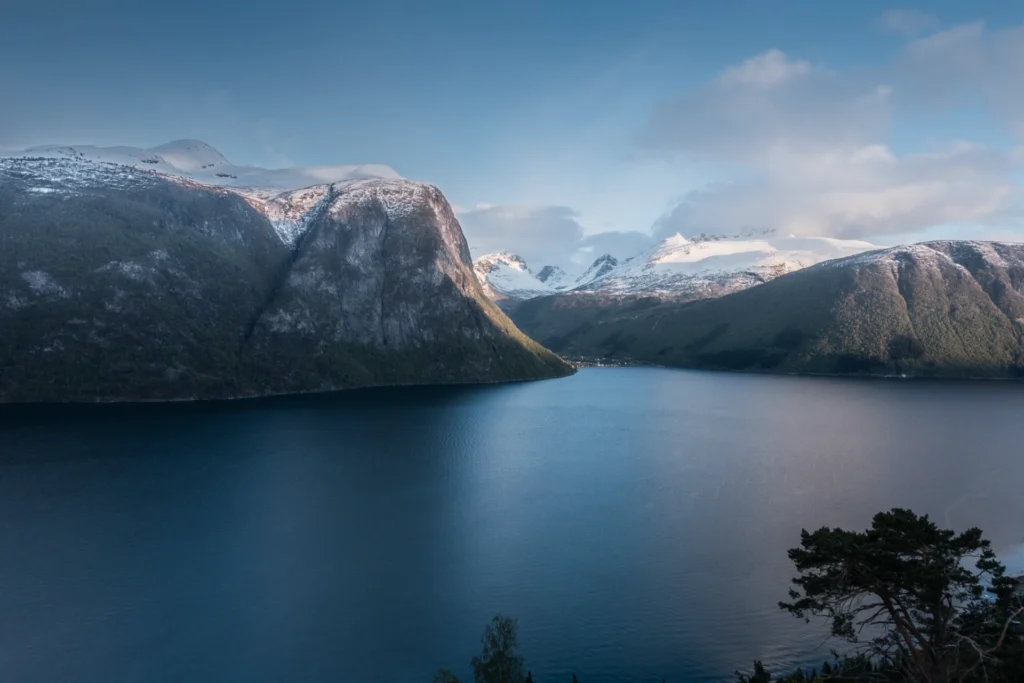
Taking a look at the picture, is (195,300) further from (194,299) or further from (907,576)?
(907,576)

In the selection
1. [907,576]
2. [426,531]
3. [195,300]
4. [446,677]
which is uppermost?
[195,300]

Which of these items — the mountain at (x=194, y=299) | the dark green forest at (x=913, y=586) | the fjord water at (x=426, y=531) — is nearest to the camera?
the dark green forest at (x=913, y=586)

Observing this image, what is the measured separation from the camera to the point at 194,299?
504ft

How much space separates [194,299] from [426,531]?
400 feet

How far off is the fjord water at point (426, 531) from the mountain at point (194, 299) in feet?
71.2

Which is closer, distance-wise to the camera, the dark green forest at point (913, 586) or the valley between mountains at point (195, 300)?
the dark green forest at point (913, 586)

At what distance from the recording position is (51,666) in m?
35.2

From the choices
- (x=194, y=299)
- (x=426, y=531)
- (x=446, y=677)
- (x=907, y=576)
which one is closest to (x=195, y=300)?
(x=194, y=299)

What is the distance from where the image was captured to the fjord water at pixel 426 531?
38.2 m

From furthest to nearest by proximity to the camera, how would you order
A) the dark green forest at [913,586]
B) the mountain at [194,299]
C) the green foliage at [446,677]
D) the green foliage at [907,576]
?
the mountain at [194,299]
the green foliage at [446,677]
the green foliage at [907,576]
the dark green forest at [913,586]

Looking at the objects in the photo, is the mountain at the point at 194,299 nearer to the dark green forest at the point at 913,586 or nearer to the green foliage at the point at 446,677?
the green foliage at the point at 446,677

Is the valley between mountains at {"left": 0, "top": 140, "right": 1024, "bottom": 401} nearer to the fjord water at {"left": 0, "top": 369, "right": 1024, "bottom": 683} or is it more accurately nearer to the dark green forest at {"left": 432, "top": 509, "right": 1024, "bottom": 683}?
the fjord water at {"left": 0, "top": 369, "right": 1024, "bottom": 683}

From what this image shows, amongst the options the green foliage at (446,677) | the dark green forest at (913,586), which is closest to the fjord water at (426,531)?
the green foliage at (446,677)

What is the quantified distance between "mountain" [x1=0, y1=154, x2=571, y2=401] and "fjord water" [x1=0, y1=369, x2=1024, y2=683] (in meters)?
21.7
